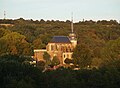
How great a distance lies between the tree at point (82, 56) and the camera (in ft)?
187

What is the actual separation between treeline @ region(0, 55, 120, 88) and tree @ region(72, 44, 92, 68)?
23674 mm

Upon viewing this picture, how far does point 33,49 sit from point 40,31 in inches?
1131

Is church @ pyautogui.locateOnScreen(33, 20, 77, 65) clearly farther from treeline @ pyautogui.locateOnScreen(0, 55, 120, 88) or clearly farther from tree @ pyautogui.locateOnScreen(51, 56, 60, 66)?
treeline @ pyautogui.locateOnScreen(0, 55, 120, 88)

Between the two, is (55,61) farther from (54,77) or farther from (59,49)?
(54,77)

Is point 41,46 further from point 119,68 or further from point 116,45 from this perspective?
point 119,68

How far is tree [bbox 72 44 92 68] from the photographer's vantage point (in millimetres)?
57134

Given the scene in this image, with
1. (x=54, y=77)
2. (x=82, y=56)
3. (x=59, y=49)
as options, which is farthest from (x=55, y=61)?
(x=54, y=77)

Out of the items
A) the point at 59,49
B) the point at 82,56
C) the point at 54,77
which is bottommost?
the point at 59,49

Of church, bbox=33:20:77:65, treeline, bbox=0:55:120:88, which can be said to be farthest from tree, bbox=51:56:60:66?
treeline, bbox=0:55:120:88

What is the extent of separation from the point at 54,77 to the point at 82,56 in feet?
89.8

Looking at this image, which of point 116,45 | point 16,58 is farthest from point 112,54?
point 16,58

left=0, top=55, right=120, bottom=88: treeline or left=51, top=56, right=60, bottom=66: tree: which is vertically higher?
left=0, top=55, right=120, bottom=88: treeline

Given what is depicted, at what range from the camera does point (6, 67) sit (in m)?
31.2

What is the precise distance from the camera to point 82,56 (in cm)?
5841
